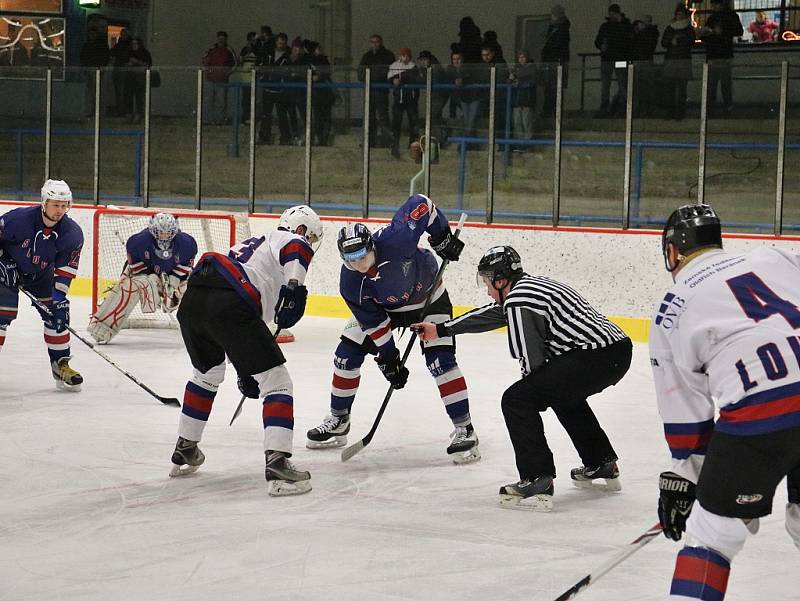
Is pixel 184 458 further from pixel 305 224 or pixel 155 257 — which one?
pixel 155 257

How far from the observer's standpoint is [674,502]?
254 centimetres

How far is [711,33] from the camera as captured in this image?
1045 cm

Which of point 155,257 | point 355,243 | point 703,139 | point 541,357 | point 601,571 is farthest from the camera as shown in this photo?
point 703,139

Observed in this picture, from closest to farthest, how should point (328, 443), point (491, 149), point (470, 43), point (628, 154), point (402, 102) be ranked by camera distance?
1. point (328, 443)
2. point (628, 154)
3. point (491, 149)
4. point (402, 102)
5. point (470, 43)

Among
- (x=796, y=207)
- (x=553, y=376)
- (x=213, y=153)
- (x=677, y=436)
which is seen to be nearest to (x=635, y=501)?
(x=553, y=376)

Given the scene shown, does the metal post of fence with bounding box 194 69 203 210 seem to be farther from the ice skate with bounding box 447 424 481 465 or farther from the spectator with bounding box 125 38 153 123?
the ice skate with bounding box 447 424 481 465

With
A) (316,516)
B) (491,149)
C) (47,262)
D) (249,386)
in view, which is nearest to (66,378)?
(47,262)

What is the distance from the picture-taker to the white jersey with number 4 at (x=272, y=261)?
13.6ft

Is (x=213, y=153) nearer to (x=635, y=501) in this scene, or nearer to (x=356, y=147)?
→ (x=356, y=147)

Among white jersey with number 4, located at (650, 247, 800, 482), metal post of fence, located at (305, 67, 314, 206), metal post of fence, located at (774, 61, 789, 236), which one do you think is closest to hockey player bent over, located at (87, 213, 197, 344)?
metal post of fence, located at (305, 67, 314, 206)

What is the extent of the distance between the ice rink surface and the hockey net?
9.80ft

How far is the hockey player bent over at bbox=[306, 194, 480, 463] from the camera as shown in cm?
475

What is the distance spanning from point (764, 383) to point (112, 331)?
6.29m

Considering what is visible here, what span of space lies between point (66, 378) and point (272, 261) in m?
2.35
